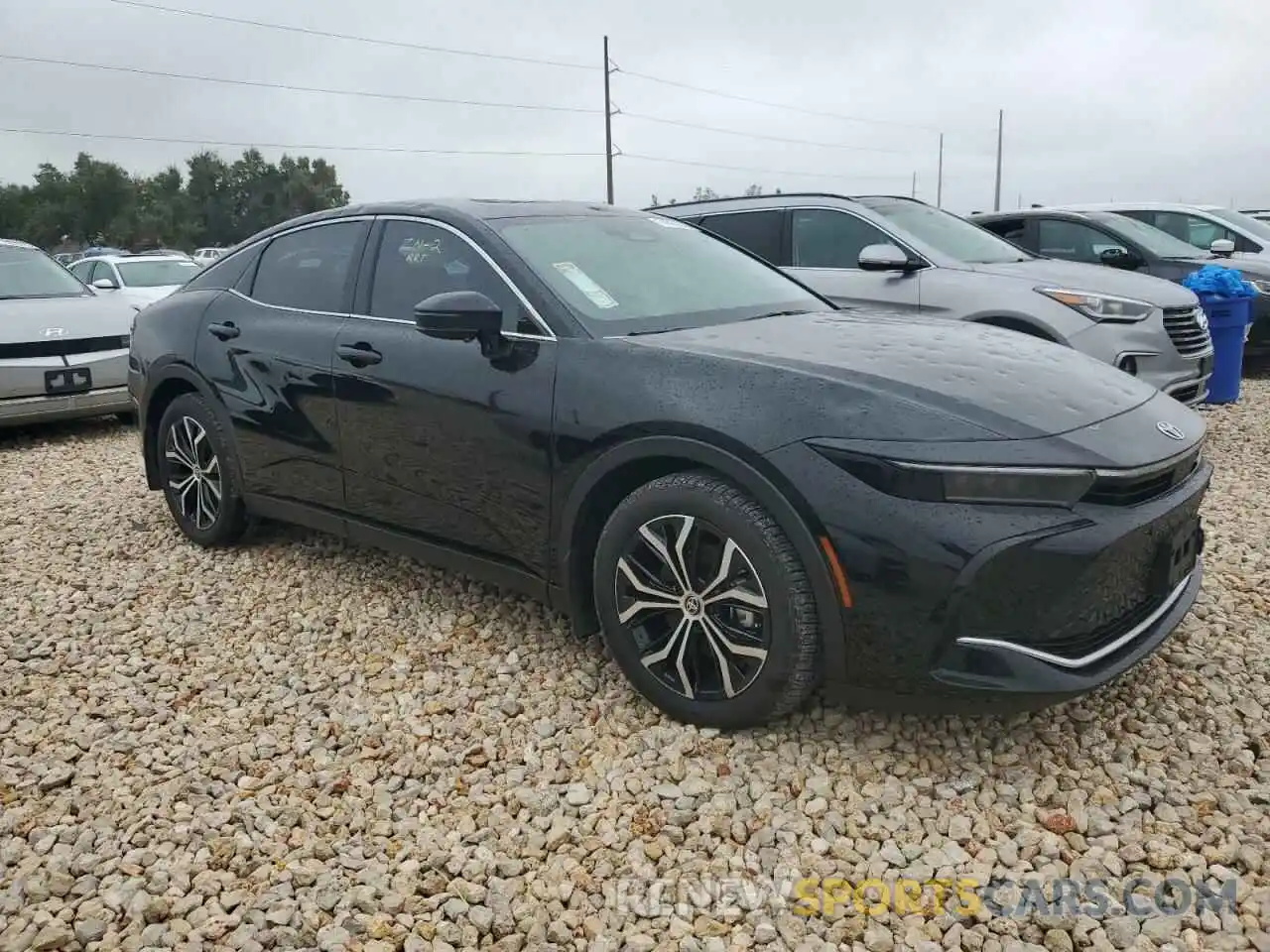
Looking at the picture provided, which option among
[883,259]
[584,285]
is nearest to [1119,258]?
[883,259]

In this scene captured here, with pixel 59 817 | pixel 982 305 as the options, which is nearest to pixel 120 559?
pixel 59 817

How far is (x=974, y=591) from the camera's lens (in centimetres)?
236

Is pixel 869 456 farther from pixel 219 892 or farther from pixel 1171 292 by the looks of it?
pixel 1171 292

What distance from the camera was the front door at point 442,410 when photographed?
3.15 metres

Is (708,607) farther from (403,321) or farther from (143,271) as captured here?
(143,271)

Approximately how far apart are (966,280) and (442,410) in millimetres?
4061

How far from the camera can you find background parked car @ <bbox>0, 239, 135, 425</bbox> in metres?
7.37

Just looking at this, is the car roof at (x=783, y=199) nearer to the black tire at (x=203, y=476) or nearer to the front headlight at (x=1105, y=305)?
the front headlight at (x=1105, y=305)

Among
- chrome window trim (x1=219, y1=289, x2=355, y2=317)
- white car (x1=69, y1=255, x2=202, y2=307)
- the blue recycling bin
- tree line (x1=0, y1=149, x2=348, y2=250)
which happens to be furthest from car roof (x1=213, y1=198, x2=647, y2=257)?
tree line (x1=0, y1=149, x2=348, y2=250)

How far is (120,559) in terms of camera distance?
4691mm

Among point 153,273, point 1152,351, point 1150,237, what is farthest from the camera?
point 153,273

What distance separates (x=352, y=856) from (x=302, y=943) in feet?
0.93

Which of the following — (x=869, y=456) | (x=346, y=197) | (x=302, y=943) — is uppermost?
(x=346, y=197)

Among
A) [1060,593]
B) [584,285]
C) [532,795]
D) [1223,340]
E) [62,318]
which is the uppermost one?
[584,285]
